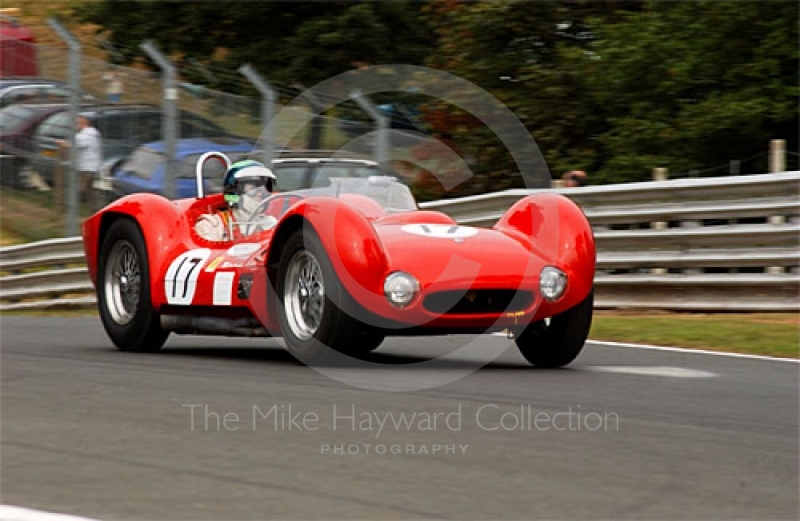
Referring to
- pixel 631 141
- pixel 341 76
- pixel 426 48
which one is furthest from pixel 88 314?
pixel 426 48

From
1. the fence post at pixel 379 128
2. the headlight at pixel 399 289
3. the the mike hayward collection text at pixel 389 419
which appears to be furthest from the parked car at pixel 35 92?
the the mike hayward collection text at pixel 389 419

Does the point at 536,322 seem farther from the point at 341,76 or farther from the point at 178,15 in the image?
the point at 178,15

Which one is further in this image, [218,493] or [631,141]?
[631,141]

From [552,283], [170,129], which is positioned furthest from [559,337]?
[170,129]

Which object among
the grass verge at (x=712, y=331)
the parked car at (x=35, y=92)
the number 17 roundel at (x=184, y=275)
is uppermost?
the parked car at (x=35, y=92)

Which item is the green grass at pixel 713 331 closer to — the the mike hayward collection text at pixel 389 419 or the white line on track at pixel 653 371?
the white line on track at pixel 653 371

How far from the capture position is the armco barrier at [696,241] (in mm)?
10289

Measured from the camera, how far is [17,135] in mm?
15438

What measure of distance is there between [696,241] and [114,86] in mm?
6929

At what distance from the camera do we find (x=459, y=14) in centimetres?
1875

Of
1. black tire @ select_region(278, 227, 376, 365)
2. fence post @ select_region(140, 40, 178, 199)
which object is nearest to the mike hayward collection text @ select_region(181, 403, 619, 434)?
black tire @ select_region(278, 227, 376, 365)

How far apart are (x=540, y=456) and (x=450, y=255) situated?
2447 millimetres

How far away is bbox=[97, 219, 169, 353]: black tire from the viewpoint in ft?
27.1

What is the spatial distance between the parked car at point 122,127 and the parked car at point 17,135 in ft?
0.62
